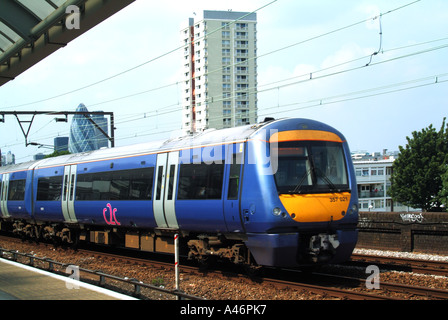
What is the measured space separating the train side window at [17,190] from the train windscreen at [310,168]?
14.4 metres

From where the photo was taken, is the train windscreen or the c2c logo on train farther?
the c2c logo on train

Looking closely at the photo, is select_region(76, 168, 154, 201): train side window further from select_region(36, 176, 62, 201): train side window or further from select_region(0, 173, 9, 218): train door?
select_region(0, 173, 9, 218): train door

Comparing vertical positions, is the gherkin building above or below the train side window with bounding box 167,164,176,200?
above

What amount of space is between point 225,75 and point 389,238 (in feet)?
325

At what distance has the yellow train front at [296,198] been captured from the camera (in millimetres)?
9391

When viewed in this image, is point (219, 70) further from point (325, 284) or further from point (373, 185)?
point (325, 284)

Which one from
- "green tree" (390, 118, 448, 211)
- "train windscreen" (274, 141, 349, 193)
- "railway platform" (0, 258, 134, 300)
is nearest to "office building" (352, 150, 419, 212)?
"green tree" (390, 118, 448, 211)

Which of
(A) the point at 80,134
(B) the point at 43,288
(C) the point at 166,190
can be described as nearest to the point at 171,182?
(C) the point at 166,190

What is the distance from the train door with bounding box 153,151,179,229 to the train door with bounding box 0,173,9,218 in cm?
1290

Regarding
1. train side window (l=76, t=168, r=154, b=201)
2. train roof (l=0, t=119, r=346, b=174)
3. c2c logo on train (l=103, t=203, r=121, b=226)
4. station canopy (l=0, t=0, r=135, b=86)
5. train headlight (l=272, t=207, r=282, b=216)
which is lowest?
c2c logo on train (l=103, t=203, r=121, b=226)

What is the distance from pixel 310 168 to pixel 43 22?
5855mm

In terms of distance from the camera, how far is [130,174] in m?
13.6

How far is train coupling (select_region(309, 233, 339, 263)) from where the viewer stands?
9.67 m

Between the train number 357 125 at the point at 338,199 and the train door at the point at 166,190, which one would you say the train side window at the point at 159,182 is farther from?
the train number 357 125 at the point at 338,199
